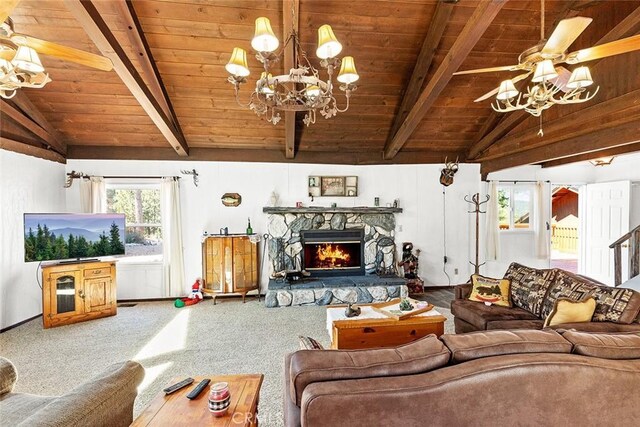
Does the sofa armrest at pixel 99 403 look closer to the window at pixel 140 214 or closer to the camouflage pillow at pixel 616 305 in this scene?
the camouflage pillow at pixel 616 305

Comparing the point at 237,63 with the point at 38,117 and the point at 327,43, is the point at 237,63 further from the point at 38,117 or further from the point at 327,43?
the point at 38,117

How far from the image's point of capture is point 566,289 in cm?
287

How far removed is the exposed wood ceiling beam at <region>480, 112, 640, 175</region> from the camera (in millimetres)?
3420

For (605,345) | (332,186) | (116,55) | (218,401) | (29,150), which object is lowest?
(218,401)

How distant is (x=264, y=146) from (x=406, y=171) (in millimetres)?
2813

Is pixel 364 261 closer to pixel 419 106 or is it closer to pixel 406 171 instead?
pixel 406 171

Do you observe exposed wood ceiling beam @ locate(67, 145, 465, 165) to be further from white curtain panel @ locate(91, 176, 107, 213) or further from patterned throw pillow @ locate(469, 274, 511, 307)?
patterned throw pillow @ locate(469, 274, 511, 307)

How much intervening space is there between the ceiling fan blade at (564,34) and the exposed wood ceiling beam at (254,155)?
3.65 m

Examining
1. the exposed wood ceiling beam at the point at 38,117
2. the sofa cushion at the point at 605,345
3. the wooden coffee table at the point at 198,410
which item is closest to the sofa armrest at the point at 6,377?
the wooden coffee table at the point at 198,410

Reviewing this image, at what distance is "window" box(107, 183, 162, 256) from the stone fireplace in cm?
206

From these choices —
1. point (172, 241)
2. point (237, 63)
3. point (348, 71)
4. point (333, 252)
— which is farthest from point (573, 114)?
point (172, 241)

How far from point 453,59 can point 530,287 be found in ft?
8.58

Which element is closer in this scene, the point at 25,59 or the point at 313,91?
the point at 25,59

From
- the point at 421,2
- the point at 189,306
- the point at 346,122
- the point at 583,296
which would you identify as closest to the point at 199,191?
the point at 189,306
